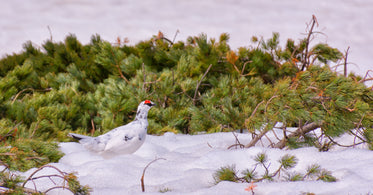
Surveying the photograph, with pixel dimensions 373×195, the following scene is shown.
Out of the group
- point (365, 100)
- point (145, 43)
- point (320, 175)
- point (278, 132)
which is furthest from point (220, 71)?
point (320, 175)

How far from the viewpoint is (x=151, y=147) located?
2998mm

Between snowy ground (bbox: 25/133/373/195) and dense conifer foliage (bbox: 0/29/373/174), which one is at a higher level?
dense conifer foliage (bbox: 0/29/373/174)

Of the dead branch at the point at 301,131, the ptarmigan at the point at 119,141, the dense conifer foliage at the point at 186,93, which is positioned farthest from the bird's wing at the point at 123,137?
the dead branch at the point at 301,131

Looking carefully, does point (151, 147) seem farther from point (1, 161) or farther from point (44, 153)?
point (1, 161)

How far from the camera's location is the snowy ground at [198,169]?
1.96 metres

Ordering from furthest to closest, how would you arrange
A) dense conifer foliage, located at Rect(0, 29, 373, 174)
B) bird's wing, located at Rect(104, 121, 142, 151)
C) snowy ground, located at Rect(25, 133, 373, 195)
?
1. bird's wing, located at Rect(104, 121, 142, 151)
2. dense conifer foliage, located at Rect(0, 29, 373, 174)
3. snowy ground, located at Rect(25, 133, 373, 195)

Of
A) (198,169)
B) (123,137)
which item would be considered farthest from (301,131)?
(123,137)

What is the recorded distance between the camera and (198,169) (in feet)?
7.86

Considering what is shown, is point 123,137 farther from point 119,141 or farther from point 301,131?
point 301,131

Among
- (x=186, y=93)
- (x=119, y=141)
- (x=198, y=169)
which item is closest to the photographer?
(x=198, y=169)

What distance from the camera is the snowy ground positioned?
1.96m

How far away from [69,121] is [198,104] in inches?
52.1

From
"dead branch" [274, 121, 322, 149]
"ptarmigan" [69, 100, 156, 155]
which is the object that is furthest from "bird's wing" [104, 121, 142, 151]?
"dead branch" [274, 121, 322, 149]

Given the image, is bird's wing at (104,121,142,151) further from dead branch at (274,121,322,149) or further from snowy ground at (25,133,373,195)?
dead branch at (274,121,322,149)
